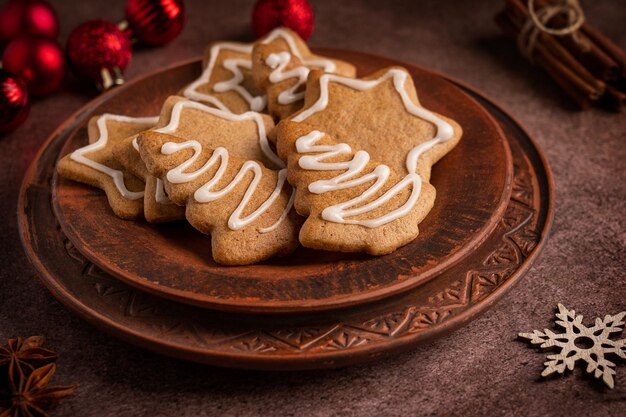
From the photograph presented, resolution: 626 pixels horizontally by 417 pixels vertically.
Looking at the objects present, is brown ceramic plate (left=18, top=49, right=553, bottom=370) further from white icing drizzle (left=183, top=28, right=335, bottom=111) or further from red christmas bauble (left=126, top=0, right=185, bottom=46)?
red christmas bauble (left=126, top=0, right=185, bottom=46)

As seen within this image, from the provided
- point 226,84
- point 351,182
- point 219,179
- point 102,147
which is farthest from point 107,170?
point 351,182

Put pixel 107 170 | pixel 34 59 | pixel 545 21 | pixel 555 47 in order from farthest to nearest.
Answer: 1. pixel 545 21
2. pixel 555 47
3. pixel 34 59
4. pixel 107 170

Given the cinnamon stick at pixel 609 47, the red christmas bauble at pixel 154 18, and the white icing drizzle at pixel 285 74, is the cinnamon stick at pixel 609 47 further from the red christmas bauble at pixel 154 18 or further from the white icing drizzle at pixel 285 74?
the red christmas bauble at pixel 154 18

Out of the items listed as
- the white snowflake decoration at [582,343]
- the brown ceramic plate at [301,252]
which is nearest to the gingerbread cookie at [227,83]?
the brown ceramic plate at [301,252]

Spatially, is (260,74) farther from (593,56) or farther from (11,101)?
(593,56)

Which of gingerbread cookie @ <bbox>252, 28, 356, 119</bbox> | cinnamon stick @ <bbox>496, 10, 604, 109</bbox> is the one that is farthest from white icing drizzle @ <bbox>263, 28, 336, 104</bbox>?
cinnamon stick @ <bbox>496, 10, 604, 109</bbox>
